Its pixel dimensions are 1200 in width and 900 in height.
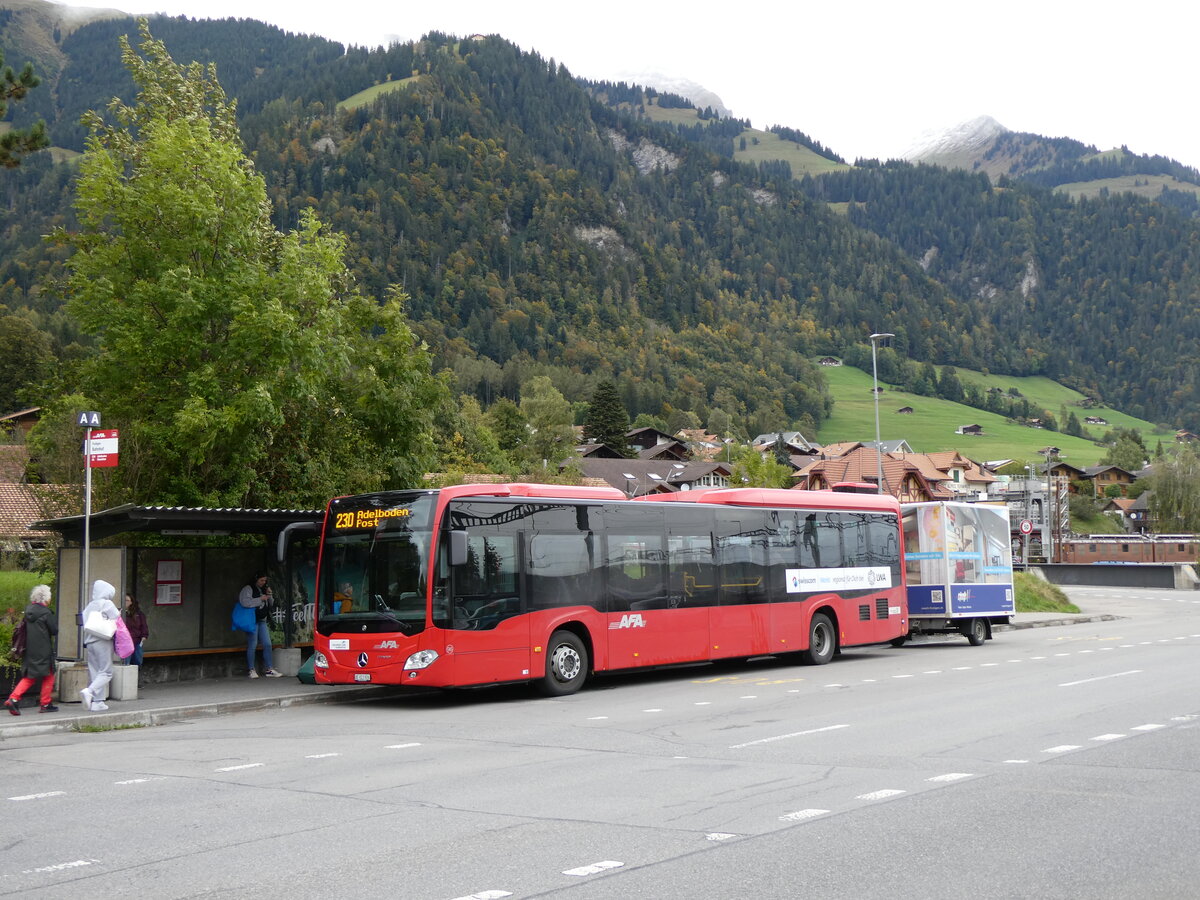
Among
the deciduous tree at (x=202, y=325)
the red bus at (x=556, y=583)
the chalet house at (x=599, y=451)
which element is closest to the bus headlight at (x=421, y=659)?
the red bus at (x=556, y=583)

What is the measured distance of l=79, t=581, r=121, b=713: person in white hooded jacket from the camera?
1609cm

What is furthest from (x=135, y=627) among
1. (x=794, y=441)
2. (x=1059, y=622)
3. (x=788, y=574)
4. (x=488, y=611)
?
(x=794, y=441)

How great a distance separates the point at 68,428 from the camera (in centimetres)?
2325

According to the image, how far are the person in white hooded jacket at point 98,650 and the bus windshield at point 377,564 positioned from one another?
2903mm

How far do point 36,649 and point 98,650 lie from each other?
30.8 inches

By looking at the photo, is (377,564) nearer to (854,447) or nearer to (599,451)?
(599,451)

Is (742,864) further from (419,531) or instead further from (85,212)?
(85,212)

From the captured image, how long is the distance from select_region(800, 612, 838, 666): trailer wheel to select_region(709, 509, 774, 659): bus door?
1.55 metres

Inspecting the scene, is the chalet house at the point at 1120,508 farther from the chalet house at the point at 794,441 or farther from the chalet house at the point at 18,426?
the chalet house at the point at 18,426

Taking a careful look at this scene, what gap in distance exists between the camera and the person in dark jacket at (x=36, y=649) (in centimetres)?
1571

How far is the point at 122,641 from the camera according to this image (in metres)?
16.5

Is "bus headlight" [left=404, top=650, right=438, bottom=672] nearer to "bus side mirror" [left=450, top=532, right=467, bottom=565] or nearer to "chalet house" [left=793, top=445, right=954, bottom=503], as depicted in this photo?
"bus side mirror" [left=450, top=532, right=467, bottom=565]

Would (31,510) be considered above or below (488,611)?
above

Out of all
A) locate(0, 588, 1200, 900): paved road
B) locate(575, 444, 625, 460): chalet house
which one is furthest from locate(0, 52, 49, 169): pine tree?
locate(575, 444, 625, 460): chalet house
